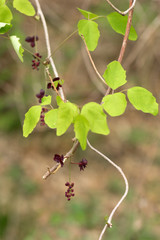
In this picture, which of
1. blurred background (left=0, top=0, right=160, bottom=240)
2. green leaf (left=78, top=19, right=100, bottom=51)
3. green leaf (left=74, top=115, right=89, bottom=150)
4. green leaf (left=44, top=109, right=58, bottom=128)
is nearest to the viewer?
green leaf (left=74, top=115, right=89, bottom=150)

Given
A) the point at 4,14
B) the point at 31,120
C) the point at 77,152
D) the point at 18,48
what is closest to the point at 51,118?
the point at 31,120

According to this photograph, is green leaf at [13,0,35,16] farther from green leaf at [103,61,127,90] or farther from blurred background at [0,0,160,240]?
blurred background at [0,0,160,240]

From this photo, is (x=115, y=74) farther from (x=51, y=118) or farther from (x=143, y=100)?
(x=51, y=118)

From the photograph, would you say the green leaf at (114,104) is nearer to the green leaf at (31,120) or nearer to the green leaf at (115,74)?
the green leaf at (115,74)

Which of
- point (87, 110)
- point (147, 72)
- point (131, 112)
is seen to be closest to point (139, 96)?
point (87, 110)

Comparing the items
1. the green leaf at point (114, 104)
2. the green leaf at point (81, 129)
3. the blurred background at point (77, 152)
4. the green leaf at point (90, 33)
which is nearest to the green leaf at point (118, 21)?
the green leaf at point (90, 33)

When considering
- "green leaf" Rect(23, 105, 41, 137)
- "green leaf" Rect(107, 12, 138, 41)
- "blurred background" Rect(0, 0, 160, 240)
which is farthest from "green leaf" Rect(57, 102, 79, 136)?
"blurred background" Rect(0, 0, 160, 240)
